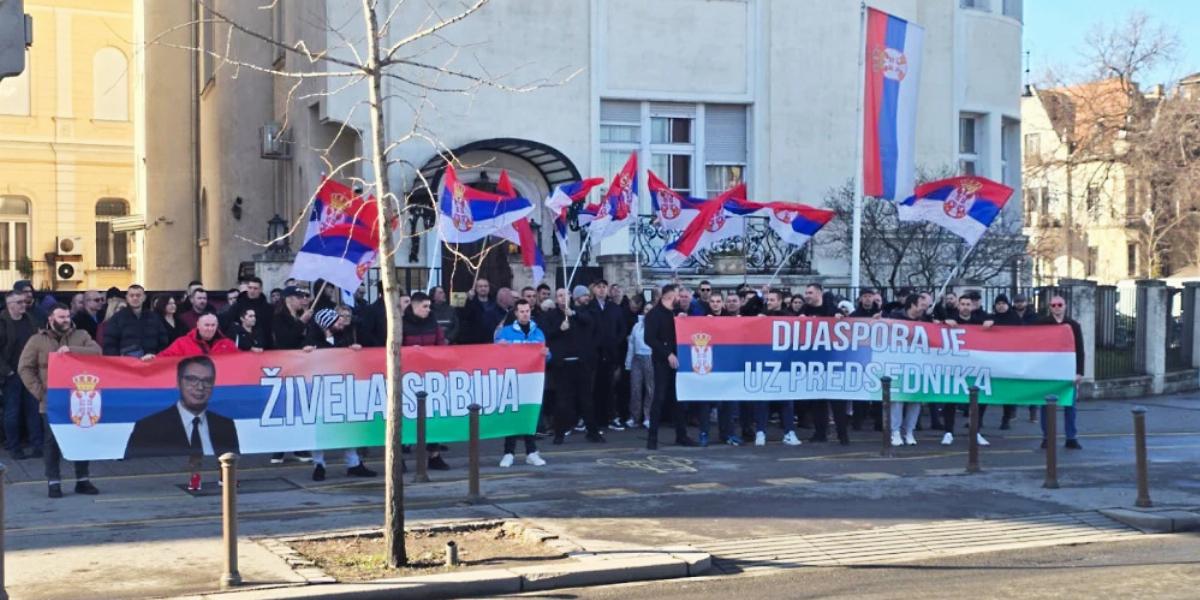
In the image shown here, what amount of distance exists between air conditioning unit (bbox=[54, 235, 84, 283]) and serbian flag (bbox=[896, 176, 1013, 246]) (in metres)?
42.7

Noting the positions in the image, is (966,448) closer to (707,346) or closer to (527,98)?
(707,346)

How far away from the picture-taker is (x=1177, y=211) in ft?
178

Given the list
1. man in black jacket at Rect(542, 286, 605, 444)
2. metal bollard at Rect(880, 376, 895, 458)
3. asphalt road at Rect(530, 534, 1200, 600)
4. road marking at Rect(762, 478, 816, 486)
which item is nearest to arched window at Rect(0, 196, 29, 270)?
man in black jacket at Rect(542, 286, 605, 444)

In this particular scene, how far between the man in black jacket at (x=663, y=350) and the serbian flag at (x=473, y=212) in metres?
2.58

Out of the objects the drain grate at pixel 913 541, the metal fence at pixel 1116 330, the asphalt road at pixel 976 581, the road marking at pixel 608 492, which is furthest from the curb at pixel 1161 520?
the metal fence at pixel 1116 330

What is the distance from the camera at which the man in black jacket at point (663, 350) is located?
1584 cm

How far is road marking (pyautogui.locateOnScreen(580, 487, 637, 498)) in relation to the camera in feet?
41.7

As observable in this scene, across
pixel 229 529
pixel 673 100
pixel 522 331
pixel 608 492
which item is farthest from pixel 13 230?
pixel 229 529

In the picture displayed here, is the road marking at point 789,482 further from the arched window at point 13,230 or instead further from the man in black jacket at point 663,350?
the arched window at point 13,230

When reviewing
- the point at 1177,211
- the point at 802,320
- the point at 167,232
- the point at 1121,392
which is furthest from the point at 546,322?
the point at 1177,211

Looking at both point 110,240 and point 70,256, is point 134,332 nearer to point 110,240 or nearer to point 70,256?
point 70,256

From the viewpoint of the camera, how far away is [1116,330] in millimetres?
24359

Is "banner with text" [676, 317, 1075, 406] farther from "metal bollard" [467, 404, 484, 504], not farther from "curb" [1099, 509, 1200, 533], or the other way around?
"curb" [1099, 509, 1200, 533]

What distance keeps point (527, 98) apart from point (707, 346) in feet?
30.5
